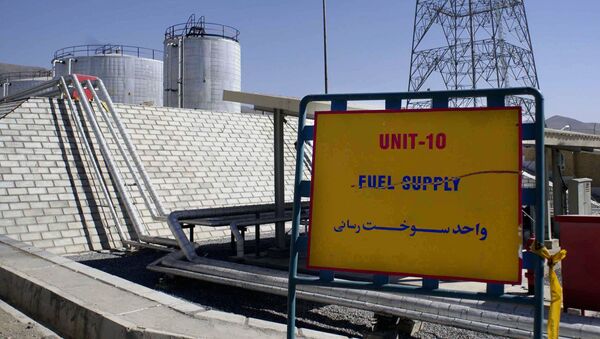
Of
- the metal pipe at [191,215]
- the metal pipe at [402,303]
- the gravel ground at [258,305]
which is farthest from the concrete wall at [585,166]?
the metal pipe at [402,303]

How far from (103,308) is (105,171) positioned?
8.31 m

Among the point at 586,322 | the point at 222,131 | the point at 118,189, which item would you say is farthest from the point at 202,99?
the point at 586,322

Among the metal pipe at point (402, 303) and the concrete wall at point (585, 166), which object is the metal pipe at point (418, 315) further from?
the concrete wall at point (585, 166)

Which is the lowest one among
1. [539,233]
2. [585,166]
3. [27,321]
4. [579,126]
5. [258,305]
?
[258,305]

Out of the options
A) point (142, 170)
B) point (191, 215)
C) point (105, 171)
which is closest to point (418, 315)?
point (191, 215)

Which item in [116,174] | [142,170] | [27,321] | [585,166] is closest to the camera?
[27,321]

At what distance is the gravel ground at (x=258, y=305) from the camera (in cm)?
599

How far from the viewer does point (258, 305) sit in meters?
7.17

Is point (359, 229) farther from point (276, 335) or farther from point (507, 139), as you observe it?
point (276, 335)

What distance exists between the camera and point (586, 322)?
479 centimetres

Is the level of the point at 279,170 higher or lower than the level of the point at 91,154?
lower

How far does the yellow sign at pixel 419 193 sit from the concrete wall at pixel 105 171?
28.9 feet

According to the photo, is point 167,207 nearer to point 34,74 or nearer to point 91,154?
point 91,154

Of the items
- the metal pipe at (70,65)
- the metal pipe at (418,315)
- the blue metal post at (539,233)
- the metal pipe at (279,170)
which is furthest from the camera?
the metal pipe at (70,65)
